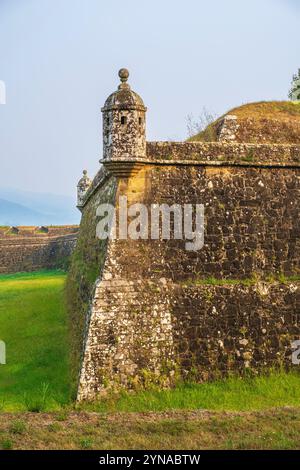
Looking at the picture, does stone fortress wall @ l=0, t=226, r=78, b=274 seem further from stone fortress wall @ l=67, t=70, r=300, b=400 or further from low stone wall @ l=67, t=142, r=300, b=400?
stone fortress wall @ l=67, t=70, r=300, b=400

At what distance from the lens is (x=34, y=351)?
16766 millimetres

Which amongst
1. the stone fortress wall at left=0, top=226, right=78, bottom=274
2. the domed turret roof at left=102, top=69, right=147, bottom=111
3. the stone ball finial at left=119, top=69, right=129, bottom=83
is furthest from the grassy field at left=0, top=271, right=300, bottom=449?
the stone fortress wall at left=0, top=226, right=78, bottom=274

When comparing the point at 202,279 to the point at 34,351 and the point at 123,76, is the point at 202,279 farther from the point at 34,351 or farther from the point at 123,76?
the point at 34,351

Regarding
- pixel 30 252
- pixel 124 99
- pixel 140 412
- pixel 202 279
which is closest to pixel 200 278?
pixel 202 279

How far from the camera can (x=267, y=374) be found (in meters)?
14.2

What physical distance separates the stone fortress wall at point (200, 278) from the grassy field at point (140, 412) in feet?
1.74

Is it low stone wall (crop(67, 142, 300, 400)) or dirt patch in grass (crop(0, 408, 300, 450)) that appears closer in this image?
dirt patch in grass (crop(0, 408, 300, 450))

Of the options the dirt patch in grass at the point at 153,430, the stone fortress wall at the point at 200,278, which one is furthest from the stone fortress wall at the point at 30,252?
the dirt patch in grass at the point at 153,430

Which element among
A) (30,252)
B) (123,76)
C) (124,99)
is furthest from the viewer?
(30,252)

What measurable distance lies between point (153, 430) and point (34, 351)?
269 inches

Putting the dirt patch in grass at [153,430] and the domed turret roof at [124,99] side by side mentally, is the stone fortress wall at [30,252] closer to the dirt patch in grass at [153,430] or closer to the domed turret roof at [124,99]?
the domed turret roof at [124,99]

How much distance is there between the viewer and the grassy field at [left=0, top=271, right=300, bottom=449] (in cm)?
1015

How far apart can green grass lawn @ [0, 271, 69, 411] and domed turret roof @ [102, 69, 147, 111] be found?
21.1 feet

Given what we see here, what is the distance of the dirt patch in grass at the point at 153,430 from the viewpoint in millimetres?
9961
